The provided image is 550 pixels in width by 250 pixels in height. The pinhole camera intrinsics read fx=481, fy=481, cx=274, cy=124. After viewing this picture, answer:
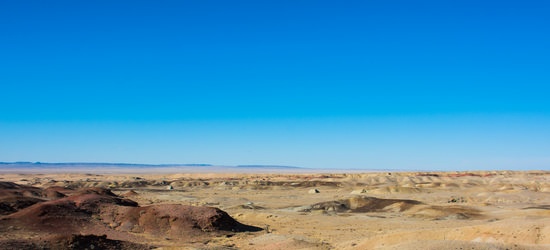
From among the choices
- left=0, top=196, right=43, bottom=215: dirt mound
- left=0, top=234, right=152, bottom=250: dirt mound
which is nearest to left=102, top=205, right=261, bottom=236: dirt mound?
left=0, top=234, right=152, bottom=250: dirt mound

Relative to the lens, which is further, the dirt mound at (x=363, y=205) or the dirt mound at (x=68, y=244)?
the dirt mound at (x=363, y=205)

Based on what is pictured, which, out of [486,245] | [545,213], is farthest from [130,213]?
[545,213]

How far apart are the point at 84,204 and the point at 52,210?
9.79 ft

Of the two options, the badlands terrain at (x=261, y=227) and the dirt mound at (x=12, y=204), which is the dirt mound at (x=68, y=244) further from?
the dirt mound at (x=12, y=204)

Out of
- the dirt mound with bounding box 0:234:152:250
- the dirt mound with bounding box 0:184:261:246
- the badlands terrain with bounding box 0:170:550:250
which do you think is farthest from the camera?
the dirt mound with bounding box 0:184:261:246

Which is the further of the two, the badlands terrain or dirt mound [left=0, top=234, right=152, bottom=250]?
the badlands terrain

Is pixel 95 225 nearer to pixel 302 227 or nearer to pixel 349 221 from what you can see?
pixel 302 227

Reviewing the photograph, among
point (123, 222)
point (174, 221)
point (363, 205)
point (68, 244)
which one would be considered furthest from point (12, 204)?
point (363, 205)

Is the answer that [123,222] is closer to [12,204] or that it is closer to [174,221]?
[174,221]

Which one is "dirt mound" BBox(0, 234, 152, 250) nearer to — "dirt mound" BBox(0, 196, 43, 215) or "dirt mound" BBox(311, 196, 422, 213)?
"dirt mound" BBox(0, 196, 43, 215)

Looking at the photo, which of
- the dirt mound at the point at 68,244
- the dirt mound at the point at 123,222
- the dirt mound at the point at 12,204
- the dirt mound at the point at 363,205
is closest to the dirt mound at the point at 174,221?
the dirt mound at the point at 123,222

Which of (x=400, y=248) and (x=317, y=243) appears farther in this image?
(x=317, y=243)

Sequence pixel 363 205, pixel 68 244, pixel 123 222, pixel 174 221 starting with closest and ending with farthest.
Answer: pixel 68 244 < pixel 174 221 < pixel 123 222 < pixel 363 205

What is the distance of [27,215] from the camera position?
79.8 feet
